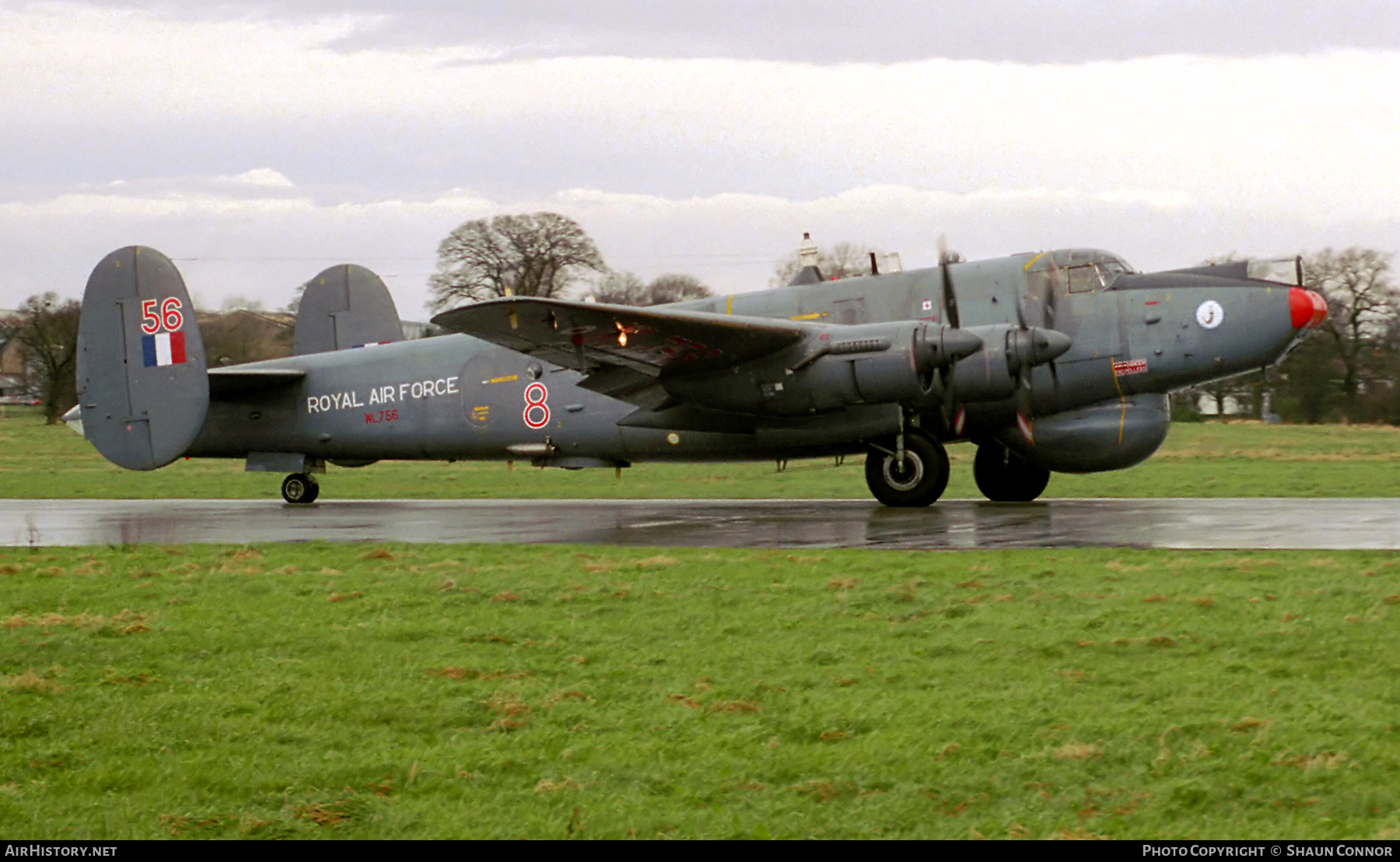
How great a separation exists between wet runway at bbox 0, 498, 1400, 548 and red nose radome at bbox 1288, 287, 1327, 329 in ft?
7.63

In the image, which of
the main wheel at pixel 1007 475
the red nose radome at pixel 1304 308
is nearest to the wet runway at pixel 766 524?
the main wheel at pixel 1007 475

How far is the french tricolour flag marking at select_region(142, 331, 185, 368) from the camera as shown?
21.5 metres

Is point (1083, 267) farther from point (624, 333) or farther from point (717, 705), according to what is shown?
point (717, 705)

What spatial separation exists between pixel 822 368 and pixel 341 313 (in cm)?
1130

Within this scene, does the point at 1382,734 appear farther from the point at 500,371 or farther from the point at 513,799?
the point at 500,371

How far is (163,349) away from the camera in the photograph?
21.5 m

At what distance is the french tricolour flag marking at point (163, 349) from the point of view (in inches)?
845

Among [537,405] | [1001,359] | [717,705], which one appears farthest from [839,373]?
[717,705]

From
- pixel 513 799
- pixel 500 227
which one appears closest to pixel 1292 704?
pixel 513 799

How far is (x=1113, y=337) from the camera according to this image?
17.5 meters

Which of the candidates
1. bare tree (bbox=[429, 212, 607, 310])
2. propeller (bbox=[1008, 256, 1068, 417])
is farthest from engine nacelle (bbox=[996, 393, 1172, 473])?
bare tree (bbox=[429, 212, 607, 310])

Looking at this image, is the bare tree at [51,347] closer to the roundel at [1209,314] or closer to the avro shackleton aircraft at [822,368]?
the avro shackleton aircraft at [822,368]

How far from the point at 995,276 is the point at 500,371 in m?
7.77

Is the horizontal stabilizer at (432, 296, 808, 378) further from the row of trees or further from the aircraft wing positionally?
the row of trees
